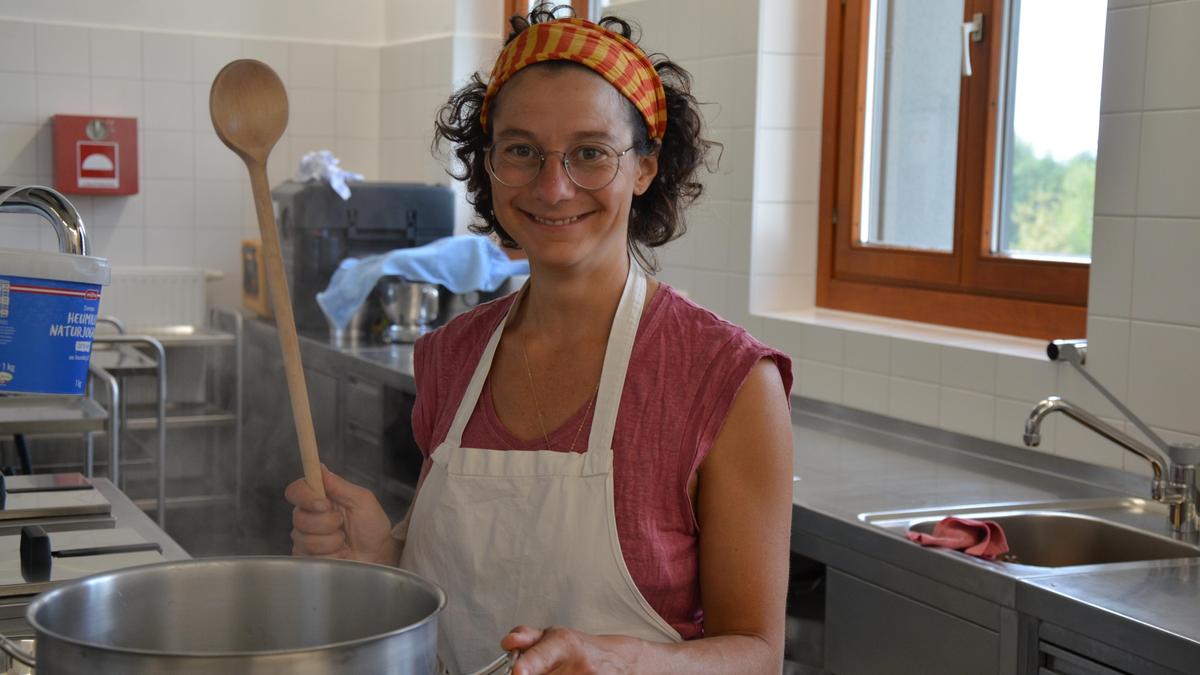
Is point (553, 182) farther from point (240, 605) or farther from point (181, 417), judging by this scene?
point (181, 417)

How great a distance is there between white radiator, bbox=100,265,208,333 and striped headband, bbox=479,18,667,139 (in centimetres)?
368

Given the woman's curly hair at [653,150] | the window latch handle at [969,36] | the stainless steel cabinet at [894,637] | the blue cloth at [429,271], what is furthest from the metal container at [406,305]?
the woman's curly hair at [653,150]

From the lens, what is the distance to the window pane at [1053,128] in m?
2.52

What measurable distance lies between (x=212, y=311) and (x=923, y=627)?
353 cm

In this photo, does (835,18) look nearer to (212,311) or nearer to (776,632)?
(776,632)

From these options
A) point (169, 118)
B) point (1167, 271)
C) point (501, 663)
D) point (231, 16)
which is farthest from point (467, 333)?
point (231, 16)

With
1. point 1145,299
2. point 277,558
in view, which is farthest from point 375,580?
point 1145,299

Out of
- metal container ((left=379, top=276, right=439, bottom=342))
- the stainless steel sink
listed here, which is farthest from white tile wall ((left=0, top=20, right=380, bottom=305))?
the stainless steel sink

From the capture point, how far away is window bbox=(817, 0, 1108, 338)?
8.42ft

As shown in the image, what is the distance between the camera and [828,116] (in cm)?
319

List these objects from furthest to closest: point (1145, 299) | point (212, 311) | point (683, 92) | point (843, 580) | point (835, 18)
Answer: point (212, 311)
point (835, 18)
point (1145, 299)
point (843, 580)
point (683, 92)

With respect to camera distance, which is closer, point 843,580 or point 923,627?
point 923,627

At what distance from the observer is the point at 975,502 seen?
2189mm

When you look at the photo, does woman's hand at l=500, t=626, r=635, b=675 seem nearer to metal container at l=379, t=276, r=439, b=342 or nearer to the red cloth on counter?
the red cloth on counter
